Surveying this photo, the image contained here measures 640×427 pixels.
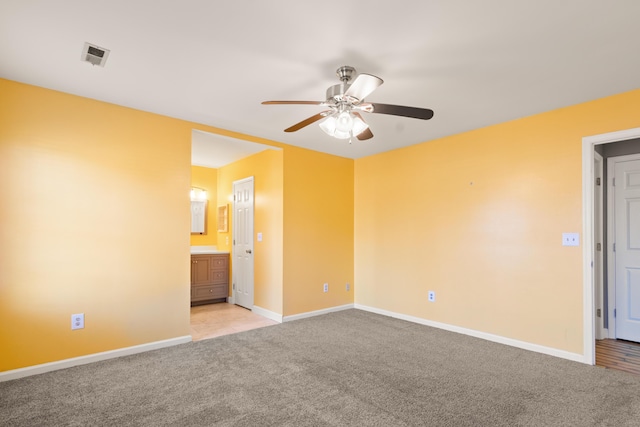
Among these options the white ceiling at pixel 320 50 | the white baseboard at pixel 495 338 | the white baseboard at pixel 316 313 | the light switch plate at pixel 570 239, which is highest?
the white ceiling at pixel 320 50

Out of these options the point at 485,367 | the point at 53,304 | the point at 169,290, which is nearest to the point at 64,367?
the point at 53,304

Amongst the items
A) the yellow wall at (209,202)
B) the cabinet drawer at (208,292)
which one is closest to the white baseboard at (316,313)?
the cabinet drawer at (208,292)

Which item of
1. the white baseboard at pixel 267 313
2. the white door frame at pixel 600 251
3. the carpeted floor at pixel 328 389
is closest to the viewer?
the carpeted floor at pixel 328 389

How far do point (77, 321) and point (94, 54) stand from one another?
2.29 metres

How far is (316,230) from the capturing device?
4.91m

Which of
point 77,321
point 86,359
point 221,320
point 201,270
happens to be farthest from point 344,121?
point 201,270

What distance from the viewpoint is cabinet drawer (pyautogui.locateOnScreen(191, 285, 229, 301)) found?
17.8ft

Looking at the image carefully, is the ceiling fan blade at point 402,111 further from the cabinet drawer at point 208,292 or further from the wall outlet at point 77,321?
the cabinet drawer at point 208,292

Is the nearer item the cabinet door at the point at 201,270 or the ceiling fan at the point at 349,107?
the ceiling fan at the point at 349,107

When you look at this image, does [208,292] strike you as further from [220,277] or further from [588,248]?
[588,248]

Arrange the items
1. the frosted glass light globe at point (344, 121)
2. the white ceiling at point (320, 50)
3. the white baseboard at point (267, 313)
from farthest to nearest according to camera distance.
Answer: the white baseboard at point (267, 313) → the frosted glass light globe at point (344, 121) → the white ceiling at point (320, 50)

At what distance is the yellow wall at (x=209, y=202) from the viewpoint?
19.9 feet

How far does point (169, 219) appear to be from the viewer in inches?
140

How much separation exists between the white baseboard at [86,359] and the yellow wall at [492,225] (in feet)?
9.52
